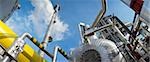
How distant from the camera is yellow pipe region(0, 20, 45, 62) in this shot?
13.5 ft

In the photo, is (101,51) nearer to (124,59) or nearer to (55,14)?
(124,59)

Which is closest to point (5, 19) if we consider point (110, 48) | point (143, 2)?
point (110, 48)

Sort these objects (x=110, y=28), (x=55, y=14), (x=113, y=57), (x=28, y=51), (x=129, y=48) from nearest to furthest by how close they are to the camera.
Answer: (x=28, y=51)
(x=113, y=57)
(x=129, y=48)
(x=110, y=28)
(x=55, y=14)

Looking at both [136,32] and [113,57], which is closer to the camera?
[113,57]

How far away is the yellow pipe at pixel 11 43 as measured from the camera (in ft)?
13.5

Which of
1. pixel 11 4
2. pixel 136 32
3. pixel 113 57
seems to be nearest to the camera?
pixel 113 57

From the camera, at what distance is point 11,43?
163 inches

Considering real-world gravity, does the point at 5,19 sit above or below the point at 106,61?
above

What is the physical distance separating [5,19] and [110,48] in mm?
2799

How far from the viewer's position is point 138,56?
489cm

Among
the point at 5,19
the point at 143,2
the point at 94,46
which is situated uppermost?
the point at 5,19

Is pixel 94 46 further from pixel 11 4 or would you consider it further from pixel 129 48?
pixel 11 4

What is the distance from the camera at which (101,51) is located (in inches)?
185

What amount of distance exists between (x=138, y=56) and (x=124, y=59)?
32cm
